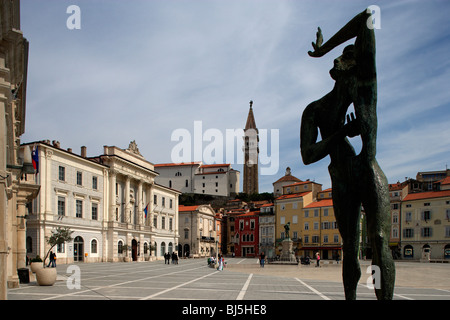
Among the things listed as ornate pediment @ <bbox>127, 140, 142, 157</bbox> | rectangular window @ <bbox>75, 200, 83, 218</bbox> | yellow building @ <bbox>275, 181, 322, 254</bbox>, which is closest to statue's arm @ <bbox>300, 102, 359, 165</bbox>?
rectangular window @ <bbox>75, 200, 83, 218</bbox>

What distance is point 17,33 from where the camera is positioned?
11.8 m

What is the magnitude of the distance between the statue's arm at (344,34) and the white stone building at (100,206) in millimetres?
43176

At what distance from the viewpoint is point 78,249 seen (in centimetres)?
5012

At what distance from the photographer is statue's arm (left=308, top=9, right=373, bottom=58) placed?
513 cm

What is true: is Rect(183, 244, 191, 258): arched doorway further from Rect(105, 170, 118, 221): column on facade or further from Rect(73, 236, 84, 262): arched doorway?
Rect(73, 236, 84, 262): arched doorway

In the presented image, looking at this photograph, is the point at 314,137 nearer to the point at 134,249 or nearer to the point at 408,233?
the point at 134,249

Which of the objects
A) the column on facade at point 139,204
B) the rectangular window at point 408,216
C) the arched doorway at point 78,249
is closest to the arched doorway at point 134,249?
the column on facade at point 139,204

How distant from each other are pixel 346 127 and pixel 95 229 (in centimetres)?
5264

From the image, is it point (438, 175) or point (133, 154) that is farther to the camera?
point (438, 175)

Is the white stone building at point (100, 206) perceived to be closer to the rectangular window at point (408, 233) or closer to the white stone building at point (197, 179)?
the rectangular window at point (408, 233)

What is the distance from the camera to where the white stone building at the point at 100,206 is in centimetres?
4459

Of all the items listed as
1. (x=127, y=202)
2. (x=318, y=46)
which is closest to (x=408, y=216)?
(x=127, y=202)
